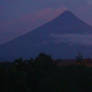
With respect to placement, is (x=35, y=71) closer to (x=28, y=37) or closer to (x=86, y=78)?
(x=86, y=78)

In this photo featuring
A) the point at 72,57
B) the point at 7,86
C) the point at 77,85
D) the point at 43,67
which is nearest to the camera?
the point at 7,86

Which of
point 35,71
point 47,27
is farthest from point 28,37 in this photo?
point 35,71

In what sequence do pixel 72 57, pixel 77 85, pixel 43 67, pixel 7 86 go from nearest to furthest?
pixel 7 86, pixel 77 85, pixel 43 67, pixel 72 57

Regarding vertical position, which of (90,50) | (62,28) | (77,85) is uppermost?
(62,28)

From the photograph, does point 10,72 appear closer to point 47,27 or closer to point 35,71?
point 35,71

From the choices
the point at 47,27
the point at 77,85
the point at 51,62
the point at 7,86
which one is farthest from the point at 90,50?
the point at 7,86

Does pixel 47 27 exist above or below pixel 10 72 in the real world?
above

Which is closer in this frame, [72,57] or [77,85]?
[77,85]
